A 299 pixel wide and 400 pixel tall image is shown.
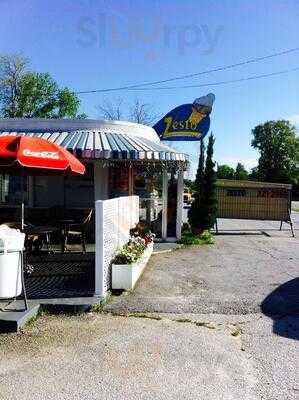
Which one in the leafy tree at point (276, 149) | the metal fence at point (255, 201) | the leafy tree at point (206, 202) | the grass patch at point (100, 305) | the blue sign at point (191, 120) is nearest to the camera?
the grass patch at point (100, 305)

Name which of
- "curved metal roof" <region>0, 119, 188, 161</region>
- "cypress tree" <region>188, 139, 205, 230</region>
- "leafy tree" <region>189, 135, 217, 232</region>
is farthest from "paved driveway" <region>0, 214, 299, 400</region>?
"cypress tree" <region>188, 139, 205, 230</region>

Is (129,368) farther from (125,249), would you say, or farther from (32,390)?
(125,249)

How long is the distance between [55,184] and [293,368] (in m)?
8.80

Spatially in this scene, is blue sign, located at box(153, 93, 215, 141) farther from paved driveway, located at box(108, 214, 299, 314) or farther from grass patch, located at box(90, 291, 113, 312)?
grass patch, located at box(90, 291, 113, 312)

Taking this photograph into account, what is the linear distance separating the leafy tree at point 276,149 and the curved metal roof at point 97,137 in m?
72.2

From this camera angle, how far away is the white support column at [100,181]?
39.3ft

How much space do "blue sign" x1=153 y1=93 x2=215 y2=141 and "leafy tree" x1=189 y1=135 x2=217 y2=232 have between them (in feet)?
2.61

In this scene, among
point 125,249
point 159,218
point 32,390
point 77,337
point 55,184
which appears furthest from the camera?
point 159,218

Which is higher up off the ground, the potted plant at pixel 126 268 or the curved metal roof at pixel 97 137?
the curved metal roof at pixel 97 137

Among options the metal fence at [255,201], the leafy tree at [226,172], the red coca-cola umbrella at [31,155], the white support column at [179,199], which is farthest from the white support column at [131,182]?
the leafy tree at [226,172]

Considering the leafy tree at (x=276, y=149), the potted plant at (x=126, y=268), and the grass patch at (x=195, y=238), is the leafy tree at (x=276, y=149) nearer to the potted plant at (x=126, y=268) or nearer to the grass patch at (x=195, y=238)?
the grass patch at (x=195, y=238)

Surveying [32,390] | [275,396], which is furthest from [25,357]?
[275,396]

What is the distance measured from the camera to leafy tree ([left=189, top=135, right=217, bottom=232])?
565 inches

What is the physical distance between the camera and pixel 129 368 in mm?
4547
